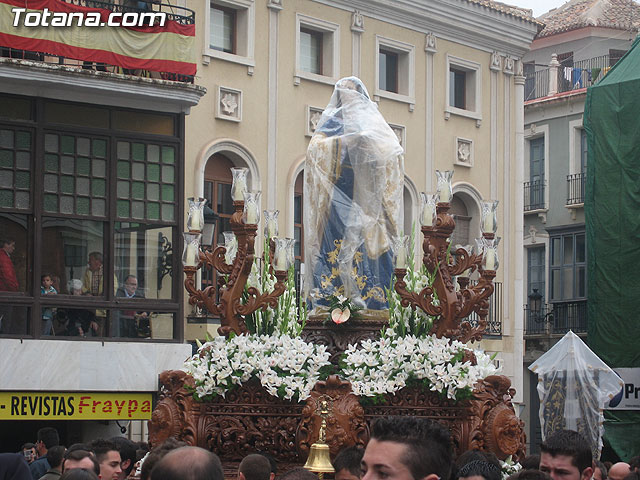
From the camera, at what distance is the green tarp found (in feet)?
83.9

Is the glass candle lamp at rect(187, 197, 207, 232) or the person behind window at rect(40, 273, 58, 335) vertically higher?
the glass candle lamp at rect(187, 197, 207, 232)

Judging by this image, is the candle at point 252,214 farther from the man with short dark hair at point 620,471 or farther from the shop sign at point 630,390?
the shop sign at point 630,390

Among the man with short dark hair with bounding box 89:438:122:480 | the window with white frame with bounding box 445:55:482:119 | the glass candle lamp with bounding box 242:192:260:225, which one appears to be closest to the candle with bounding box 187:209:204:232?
the glass candle lamp with bounding box 242:192:260:225

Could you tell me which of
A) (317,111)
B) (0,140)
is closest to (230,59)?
(317,111)

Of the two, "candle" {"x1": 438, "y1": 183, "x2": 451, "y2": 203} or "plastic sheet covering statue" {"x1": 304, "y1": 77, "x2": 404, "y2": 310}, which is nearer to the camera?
"candle" {"x1": 438, "y1": 183, "x2": 451, "y2": 203}

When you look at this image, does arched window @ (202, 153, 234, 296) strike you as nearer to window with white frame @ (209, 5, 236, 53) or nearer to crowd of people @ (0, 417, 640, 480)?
window with white frame @ (209, 5, 236, 53)

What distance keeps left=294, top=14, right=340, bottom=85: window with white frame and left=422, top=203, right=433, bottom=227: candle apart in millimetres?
14894

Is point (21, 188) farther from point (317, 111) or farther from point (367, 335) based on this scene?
point (367, 335)

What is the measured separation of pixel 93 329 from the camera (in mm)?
21172

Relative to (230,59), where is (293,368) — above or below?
below

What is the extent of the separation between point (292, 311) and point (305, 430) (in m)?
1.35

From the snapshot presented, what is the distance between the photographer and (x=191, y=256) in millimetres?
10688

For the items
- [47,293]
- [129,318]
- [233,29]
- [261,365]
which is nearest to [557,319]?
[233,29]

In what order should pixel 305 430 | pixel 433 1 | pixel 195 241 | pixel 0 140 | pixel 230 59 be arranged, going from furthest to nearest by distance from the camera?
pixel 433 1, pixel 230 59, pixel 0 140, pixel 195 241, pixel 305 430
